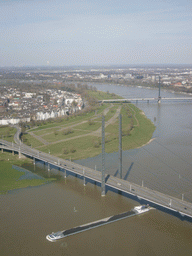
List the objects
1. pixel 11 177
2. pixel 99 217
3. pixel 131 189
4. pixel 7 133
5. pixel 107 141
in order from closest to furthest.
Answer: pixel 99 217
pixel 131 189
pixel 11 177
pixel 107 141
pixel 7 133

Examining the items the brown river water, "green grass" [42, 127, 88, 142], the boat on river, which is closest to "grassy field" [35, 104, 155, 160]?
"green grass" [42, 127, 88, 142]

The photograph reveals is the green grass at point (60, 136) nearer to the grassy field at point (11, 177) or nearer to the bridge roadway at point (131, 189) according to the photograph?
the grassy field at point (11, 177)

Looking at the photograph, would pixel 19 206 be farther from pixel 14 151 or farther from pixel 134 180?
pixel 14 151

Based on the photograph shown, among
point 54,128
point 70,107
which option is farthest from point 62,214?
point 70,107

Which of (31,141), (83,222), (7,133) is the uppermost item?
(7,133)

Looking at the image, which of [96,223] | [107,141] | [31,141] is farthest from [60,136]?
[96,223]

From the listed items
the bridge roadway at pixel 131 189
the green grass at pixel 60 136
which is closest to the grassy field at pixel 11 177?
the bridge roadway at pixel 131 189

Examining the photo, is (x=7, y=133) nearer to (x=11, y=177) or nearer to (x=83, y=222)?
(x=11, y=177)
